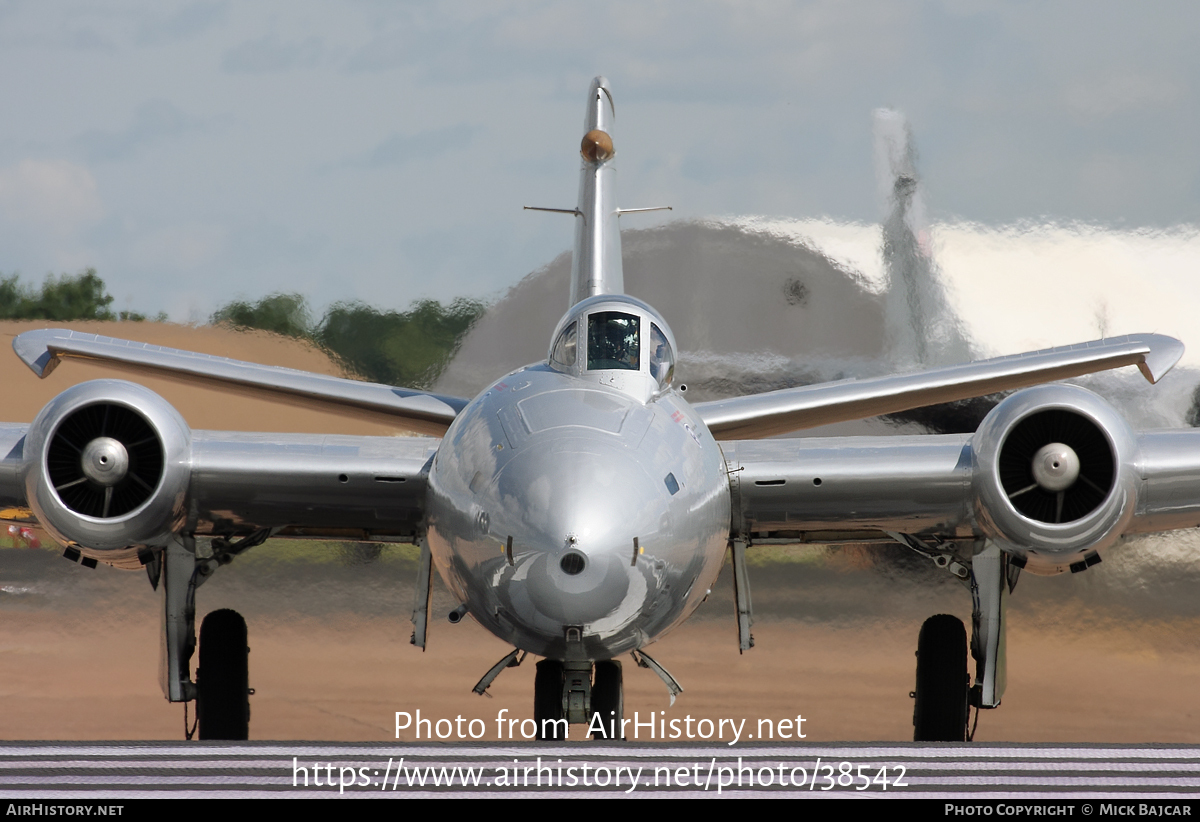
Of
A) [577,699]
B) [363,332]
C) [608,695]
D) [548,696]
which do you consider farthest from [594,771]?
[363,332]

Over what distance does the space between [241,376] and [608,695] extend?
3.41m

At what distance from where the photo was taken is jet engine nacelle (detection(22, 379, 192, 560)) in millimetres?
7578

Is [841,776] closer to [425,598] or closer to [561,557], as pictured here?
[561,557]

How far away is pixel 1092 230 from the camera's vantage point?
1355 centimetres

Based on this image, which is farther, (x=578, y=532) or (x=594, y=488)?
(x=594, y=488)

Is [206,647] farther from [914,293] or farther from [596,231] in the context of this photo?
[914,293]

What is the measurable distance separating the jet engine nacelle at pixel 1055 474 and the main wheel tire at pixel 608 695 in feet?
7.54

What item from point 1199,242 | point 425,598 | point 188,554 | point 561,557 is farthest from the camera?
point 1199,242

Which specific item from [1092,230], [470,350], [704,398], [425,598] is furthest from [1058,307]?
[425,598]

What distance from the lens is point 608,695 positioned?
7.54 m

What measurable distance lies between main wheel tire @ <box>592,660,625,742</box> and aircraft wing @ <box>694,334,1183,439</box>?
2.12 meters

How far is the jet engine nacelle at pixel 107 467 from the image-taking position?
758 cm

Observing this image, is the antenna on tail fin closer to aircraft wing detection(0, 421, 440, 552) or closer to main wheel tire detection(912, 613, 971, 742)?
aircraft wing detection(0, 421, 440, 552)

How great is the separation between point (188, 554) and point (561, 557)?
3839 mm
